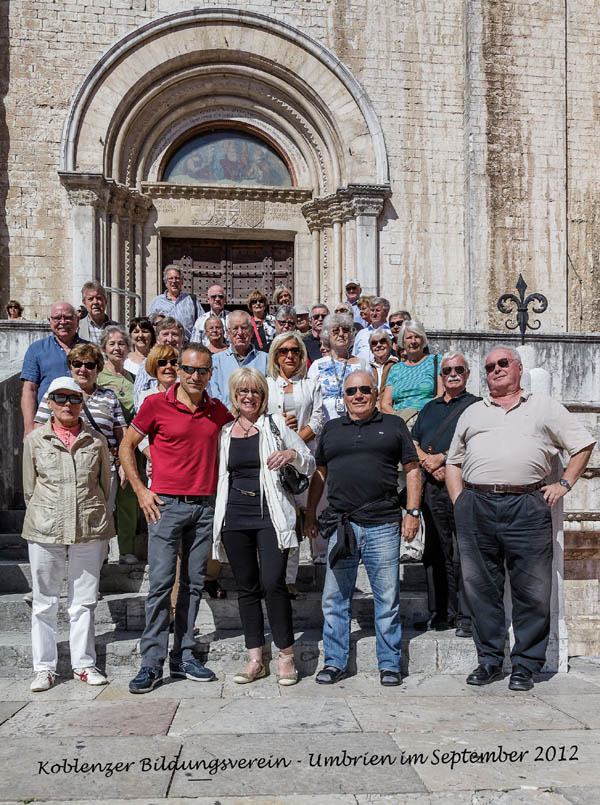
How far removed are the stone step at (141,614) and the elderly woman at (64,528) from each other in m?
0.73

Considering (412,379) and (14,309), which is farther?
(14,309)

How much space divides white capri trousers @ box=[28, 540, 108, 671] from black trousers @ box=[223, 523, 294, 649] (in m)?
0.91

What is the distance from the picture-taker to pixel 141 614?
234 inches

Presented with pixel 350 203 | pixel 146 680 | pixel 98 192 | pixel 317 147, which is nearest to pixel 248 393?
pixel 146 680

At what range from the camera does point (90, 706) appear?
184 inches

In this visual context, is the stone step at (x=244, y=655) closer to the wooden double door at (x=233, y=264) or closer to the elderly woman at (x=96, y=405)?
the elderly woman at (x=96, y=405)

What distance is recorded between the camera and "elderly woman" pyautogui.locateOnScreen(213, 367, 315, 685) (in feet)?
16.8

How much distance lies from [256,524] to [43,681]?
1.61 metres

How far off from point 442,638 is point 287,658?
119 centimetres

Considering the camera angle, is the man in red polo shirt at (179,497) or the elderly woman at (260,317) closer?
the man in red polo shirt at (179,497)

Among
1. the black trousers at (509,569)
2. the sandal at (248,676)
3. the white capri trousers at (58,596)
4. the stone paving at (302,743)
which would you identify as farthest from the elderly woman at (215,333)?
the stone paving at (302,743)

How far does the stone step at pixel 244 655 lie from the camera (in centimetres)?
540

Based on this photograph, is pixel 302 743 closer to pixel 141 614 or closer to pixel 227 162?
pixel 141 614

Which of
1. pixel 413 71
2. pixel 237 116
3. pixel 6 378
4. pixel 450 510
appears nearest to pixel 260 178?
pixel 237 116
